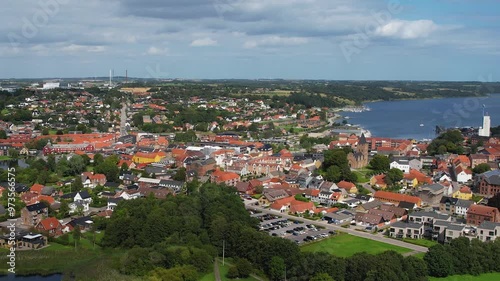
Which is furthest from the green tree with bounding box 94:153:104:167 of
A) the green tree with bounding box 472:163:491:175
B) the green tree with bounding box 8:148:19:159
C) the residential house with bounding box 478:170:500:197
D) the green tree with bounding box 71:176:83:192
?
the green tree with bounding box 472:163:491:175

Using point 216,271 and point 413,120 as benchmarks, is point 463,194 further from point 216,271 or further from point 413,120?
point 413,120

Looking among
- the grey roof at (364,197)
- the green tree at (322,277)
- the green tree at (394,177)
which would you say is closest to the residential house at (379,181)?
the green tree at (394,177)

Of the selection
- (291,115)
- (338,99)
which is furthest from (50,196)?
(338,99)

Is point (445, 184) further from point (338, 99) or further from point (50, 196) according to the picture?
point (338, 99)

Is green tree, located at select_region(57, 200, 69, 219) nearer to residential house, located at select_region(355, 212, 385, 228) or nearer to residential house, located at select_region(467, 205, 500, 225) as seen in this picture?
residential house, located at select_region(355, 212, 385, 228)

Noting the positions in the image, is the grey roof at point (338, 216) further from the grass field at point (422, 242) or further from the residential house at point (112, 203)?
the residential house at point (112, 203)

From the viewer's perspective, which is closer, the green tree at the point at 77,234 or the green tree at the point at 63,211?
the green tree at the point at 77,234
